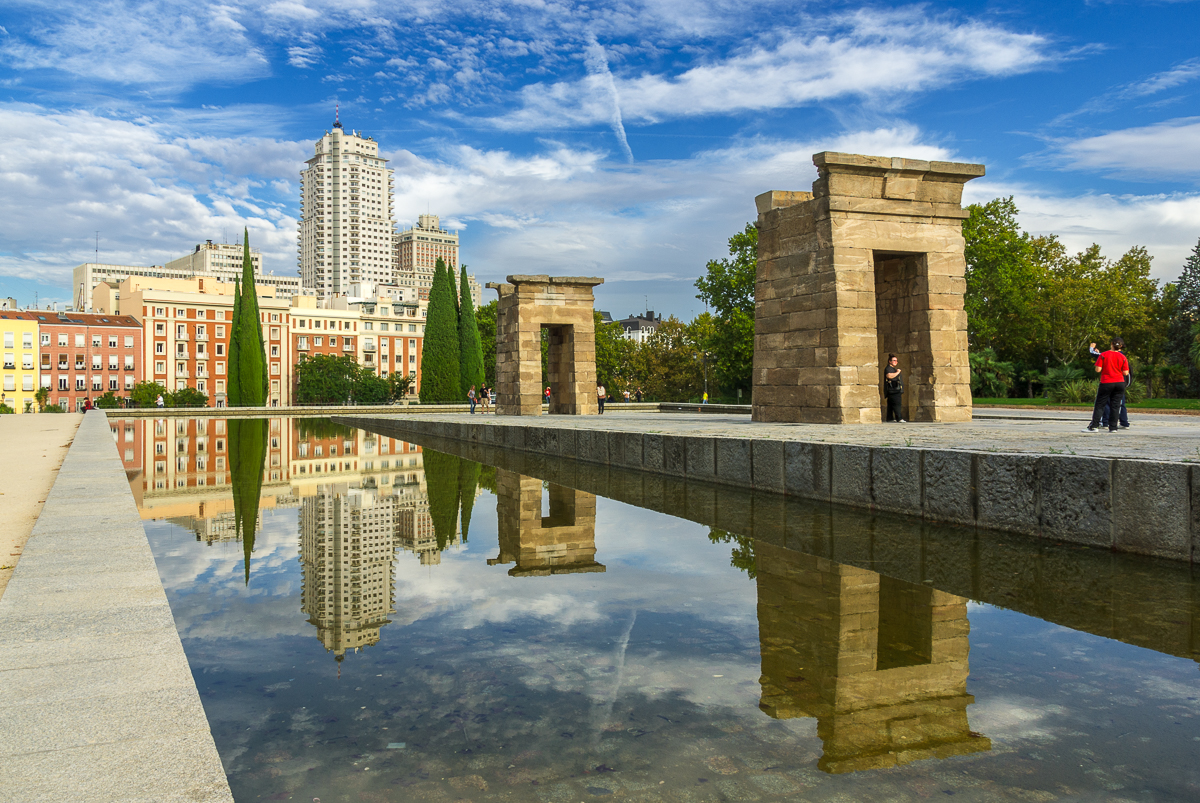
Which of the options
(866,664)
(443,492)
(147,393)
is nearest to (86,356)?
(147,393)

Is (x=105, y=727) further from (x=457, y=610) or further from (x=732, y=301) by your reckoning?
(x=732, y=301)

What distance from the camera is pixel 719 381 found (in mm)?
51031

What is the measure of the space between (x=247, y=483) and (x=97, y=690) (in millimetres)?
11360

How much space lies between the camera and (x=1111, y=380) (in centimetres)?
1319

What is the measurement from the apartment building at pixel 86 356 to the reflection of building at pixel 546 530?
90682mm

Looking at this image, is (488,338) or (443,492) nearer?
(443,492)

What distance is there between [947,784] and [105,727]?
2.72 meters

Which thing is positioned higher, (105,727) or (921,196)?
(921,196)

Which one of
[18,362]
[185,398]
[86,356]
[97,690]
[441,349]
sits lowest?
[97,690]

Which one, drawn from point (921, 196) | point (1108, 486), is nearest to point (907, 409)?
point (921, 196)

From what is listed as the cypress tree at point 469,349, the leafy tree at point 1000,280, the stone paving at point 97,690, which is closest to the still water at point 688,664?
the stone paving at point 97,690

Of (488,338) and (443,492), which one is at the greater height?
(488,338)

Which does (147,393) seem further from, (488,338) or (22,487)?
(22,487)

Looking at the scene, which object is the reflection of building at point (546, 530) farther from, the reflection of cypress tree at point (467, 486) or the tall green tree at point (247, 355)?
the tall green tree at point (247, 355)
